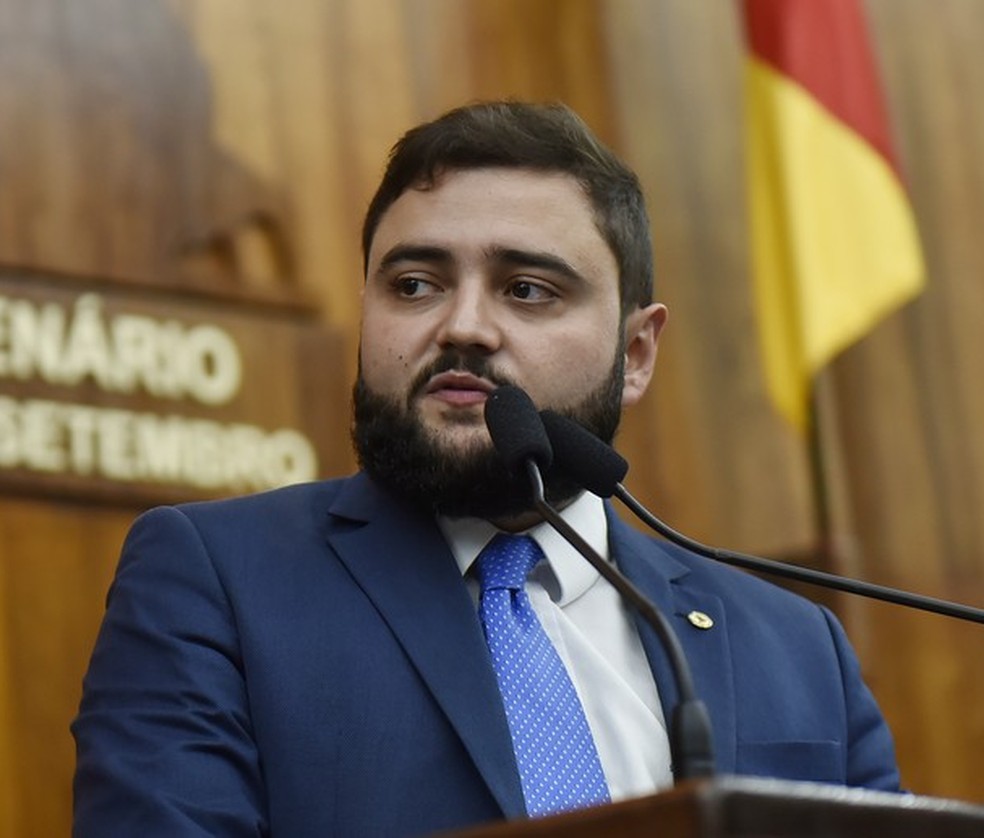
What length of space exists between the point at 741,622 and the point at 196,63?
2094 mm

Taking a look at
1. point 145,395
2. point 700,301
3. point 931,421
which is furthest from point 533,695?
point 931,421

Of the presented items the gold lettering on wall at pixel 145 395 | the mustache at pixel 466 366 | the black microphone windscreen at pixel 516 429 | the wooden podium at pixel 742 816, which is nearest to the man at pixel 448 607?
the mustache at pixel 466 366

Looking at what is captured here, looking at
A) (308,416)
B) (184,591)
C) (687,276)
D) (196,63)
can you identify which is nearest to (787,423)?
(687,276)

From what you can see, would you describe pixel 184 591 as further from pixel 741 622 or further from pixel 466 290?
pixel 741 622

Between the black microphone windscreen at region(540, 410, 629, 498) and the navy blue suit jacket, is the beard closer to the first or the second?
the navy blue suit jacket

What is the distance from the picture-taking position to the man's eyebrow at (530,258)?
258cm

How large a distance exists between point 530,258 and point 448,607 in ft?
1.41

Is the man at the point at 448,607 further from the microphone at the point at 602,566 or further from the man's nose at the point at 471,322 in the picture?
the microphone at the point at 602,566

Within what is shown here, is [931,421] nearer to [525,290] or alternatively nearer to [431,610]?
[525,290]

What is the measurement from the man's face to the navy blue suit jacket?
15 cm

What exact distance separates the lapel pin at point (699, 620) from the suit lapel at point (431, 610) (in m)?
0.32

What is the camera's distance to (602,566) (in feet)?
6.60

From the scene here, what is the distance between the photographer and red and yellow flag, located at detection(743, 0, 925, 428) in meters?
4.70

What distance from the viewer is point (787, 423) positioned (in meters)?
5.12
